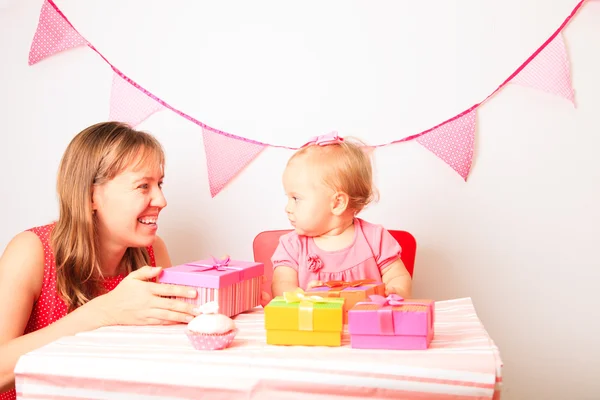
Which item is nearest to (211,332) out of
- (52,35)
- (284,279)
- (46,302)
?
(284,279)

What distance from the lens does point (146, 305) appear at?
50.7 inches

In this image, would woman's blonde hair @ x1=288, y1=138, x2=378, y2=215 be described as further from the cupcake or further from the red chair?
the cupcake

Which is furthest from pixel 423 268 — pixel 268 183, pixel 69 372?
pixel 69 372

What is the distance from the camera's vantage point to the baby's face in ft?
5.47

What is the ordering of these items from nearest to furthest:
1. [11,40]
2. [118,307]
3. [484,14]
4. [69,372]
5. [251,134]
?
[69,372] < [118,307] < [484,14] < [251,134] < [11,40]

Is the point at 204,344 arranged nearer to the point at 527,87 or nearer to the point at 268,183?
the point at 268,183

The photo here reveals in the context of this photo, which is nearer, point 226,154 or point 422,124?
point 422,124

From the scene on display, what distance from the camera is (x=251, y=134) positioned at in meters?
2.26

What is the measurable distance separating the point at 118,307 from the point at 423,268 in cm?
118

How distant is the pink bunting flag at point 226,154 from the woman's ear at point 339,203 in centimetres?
63

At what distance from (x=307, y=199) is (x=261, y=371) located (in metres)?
0.74

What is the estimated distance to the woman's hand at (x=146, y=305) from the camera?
4.20 ft

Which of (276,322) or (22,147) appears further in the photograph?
(22,147)

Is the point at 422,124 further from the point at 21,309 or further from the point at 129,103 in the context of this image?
the point at 21,309
